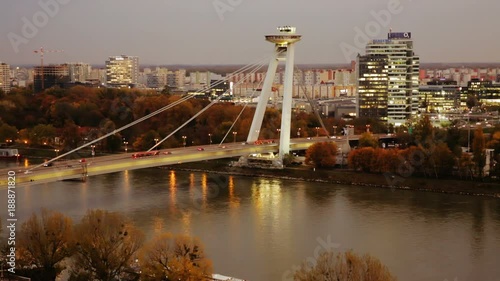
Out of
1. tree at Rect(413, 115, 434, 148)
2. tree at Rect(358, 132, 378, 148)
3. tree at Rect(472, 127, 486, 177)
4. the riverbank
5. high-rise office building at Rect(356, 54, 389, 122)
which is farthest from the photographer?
high-rise office building at Rect(356, 54, 389, 122)

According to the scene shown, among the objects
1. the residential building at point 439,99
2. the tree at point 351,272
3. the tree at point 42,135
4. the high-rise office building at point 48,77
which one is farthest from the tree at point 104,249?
the high-rise office building at point 48,77

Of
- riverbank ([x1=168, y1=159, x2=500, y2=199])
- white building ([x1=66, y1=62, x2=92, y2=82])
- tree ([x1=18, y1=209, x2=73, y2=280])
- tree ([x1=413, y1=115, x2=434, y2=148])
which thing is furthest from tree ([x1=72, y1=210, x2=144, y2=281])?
white building ([x1=66, y1=62, x2=92, y2=82])

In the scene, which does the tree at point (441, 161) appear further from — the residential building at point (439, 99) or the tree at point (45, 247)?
the residential building at point (439, 99)

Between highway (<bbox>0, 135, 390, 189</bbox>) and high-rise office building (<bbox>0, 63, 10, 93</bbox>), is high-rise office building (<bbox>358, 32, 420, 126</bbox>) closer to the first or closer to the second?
highway (<bbox>0, 135, 390, 189</bbox>)

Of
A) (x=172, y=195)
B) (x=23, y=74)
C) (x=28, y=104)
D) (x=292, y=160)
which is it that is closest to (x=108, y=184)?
(x=172, y=195)

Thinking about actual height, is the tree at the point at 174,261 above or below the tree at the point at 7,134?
below

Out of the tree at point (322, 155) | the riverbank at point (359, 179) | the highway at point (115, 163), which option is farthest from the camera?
the tree at point (322, 155)

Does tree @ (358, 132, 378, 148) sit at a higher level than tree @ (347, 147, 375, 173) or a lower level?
higher

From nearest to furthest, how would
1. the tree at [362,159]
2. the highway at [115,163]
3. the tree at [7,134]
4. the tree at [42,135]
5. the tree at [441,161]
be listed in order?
the highway at [115,163] < the tree at [441,161] < the tree at [362,159] < the tree at [42,135] < the tree at [7,134]
